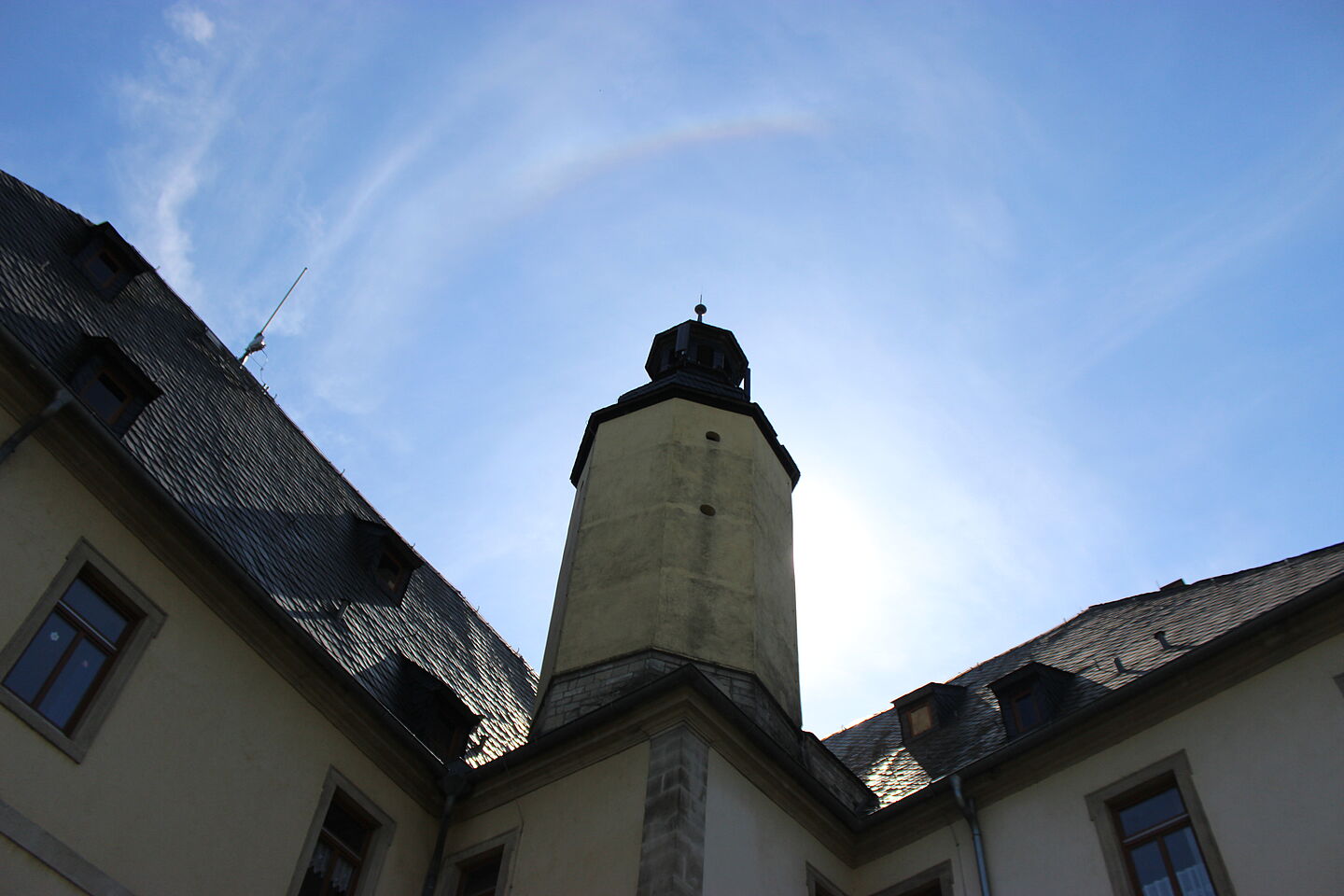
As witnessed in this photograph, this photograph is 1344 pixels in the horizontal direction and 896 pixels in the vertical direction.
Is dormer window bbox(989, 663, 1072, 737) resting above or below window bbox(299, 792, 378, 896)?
above

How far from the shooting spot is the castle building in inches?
409

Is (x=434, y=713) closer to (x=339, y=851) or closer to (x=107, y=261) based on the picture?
(x=339, y=851)

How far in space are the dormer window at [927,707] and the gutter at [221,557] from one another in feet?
23.4

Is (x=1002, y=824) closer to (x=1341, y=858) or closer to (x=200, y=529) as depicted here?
(x=1341, y=858)

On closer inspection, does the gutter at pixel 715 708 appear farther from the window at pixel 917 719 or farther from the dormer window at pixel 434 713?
the window at pixel 917 719

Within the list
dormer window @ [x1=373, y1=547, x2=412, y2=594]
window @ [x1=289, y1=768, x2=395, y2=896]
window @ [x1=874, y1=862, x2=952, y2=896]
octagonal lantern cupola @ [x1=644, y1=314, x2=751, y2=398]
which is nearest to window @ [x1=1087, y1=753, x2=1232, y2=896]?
window @ [x1=874, y1=862, x2=952, y2=896]

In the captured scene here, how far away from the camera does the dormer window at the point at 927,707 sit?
16.8 m

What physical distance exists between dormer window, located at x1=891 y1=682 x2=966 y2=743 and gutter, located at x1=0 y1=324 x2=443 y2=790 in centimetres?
712

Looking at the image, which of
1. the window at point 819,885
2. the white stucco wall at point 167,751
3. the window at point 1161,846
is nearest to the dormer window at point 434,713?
the white stucco wall at point 167,751

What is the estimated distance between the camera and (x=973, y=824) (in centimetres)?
1284

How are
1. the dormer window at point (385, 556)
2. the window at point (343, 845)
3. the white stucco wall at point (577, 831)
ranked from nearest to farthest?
the white stucco wall at point (577, 831) → the window at point (343, 845) → the dormer window at point (385, 556)

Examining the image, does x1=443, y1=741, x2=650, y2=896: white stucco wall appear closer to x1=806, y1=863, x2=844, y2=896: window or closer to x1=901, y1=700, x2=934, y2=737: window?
x1=806, y1=863, x2=844, y2=896: window

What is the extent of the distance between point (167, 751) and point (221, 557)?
206cm

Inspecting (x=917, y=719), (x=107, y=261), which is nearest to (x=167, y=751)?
(x=107, y=261)
